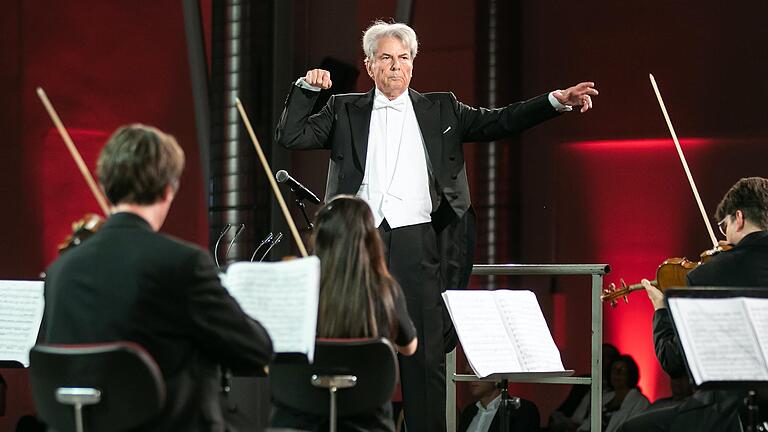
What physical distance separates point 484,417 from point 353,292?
268 centimetres

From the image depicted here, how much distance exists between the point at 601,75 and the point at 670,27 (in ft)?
1.50

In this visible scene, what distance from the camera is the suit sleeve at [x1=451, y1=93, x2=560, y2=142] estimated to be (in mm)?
3836

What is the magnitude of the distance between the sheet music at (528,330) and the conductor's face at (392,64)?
28.6 inches

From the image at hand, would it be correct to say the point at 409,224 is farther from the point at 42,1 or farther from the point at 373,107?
the point at 42,1

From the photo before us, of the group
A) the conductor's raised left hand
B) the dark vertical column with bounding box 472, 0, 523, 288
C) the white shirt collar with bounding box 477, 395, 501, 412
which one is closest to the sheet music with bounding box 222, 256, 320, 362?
the conductor's raised left hand

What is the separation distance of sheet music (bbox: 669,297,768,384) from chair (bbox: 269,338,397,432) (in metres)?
0.80

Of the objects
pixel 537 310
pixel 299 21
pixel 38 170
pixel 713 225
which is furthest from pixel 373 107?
pixel 38 170

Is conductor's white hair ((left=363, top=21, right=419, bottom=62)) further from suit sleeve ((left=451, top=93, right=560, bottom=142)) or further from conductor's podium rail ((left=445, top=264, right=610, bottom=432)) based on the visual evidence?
conductor's podium rail ((left=445, top=264, right=610, bottom=432))

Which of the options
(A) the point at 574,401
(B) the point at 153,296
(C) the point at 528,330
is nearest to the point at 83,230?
(B) the point at 153,296

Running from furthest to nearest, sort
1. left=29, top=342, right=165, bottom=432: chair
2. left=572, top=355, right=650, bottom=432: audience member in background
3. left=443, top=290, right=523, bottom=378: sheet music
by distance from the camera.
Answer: left=572, top=355, right=650, bottom=432: audience member in background
left=443, top=290, right=523, bottom=378: sheet music
left=29, top=342, right=165, bottom=432: chair

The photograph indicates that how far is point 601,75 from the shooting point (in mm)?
6660

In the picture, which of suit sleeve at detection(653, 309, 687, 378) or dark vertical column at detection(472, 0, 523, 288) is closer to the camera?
suit sleeve at detection(653, 309, 687, 378)

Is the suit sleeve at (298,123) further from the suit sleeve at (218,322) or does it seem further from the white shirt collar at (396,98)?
the suit sleeve at (218,322)

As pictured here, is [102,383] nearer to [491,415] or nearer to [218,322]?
[218,322]
